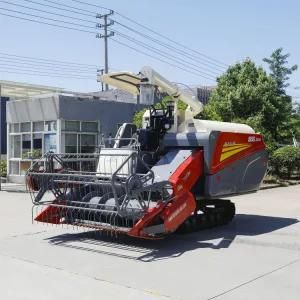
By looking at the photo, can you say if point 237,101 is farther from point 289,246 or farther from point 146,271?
point 146,271

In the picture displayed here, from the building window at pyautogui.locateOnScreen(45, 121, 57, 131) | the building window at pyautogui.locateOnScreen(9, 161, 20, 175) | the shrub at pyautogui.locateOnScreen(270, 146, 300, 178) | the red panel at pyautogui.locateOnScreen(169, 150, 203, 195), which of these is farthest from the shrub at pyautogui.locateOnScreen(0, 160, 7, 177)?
the red panel at pyautogui.locateOnScreen(169, 150, 203, 195)

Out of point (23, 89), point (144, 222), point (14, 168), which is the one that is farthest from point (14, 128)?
point (144, 222)

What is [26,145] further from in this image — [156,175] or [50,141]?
[156,175]

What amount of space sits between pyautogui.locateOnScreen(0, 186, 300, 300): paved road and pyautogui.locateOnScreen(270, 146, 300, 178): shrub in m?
12.8

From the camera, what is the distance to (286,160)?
24.5 meters

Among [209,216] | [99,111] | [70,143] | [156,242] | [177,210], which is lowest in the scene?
[156,242]

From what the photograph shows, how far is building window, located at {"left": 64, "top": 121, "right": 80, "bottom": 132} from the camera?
24.4 meters

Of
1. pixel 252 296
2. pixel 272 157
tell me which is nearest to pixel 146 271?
pixel 252 296

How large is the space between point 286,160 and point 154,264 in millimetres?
17603

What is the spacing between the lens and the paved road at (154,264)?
654 centimetres

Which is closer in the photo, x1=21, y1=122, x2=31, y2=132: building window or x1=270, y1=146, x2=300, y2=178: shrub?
x1=270, y1=146, x2=300, y2=178: shrub

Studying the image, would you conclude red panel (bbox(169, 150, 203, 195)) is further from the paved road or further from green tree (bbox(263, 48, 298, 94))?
green tree (bbox(263, 48, 298, 94))

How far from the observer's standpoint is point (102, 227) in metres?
9.26

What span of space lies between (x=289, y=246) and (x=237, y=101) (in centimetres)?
1984
